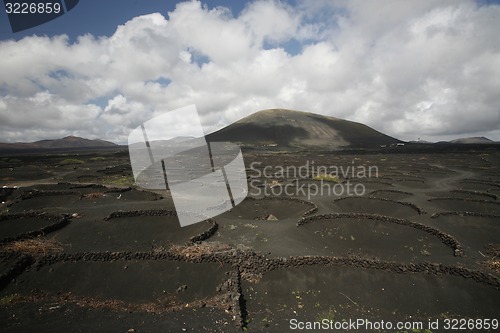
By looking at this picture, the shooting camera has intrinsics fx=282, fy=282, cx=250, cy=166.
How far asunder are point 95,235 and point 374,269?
24313mm

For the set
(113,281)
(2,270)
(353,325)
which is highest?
(2,270)

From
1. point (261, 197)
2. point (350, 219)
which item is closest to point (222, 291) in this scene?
point (350, 219)

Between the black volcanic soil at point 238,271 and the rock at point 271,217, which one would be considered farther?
the rock at point 271,217

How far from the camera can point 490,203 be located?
3894 centimetres

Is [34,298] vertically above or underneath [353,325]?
above

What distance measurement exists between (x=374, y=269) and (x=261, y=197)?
22.6 meters

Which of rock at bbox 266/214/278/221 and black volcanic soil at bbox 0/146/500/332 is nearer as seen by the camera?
black volcanic soil at bbox 0/146/500/332

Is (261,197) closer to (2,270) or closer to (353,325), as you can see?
(353,325)

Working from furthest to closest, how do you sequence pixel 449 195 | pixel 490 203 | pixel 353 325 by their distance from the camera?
pixel 449 195, pixel 490 203, pixel 353 325

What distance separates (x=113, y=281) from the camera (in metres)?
18.8

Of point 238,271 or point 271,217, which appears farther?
point 271,217

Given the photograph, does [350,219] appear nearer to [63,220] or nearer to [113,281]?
[113,281]

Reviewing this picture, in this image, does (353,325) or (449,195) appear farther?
(449,195)

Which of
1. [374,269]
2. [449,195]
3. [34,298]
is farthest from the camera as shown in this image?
[449,195]
